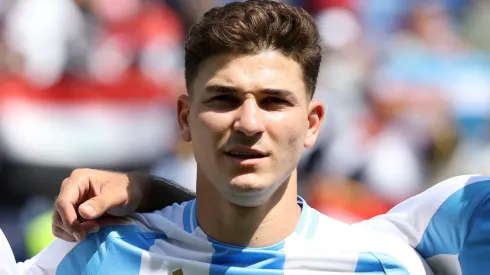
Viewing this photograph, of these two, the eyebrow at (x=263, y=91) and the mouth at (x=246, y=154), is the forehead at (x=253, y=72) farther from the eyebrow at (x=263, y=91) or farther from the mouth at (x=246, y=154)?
the mouth at (x=246, y=154)

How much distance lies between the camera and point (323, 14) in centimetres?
732

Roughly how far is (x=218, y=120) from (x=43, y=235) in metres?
4.23

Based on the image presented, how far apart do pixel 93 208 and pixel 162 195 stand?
0.35m

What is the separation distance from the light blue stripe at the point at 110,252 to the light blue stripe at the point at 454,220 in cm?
79

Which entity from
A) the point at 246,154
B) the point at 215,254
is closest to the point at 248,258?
the point at 215,254

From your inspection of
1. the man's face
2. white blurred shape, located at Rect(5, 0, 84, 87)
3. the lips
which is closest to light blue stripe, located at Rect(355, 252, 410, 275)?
the man's face

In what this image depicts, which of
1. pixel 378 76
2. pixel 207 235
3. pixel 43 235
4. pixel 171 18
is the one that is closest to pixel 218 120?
pixel 207 235

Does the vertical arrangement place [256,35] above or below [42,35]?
below

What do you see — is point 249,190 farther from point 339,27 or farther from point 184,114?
point 339,27

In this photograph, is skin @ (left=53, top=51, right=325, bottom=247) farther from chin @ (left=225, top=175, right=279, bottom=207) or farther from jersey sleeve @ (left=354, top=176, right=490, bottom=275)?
jersey sleeve @ (left=354, top=176, right=490, bottom=275)

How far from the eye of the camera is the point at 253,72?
242 cm

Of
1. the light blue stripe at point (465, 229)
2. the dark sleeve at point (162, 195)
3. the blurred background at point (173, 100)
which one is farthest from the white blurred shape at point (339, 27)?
the light blue stripe at point (465, 229)

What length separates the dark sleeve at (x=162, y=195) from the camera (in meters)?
2.72

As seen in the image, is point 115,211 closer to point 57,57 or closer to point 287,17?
point 287,17
